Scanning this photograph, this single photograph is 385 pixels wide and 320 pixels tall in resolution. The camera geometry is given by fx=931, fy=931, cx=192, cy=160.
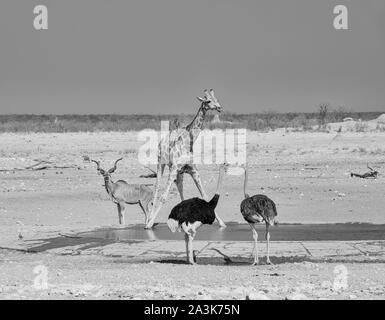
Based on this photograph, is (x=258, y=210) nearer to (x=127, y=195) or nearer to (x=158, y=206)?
Answer: (x=158, y=206)

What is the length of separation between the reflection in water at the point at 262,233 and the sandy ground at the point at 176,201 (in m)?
0.87

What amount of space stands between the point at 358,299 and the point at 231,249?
3358 millimetres

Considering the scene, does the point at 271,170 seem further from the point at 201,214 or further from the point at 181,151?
the point at 201,214

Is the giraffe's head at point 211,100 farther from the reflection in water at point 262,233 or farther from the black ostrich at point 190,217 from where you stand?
the black ostrich at point 190,217

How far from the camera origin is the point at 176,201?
2047 centimetres

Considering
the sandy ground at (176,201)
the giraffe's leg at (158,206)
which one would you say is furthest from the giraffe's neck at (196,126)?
the sandy ground at (176,201)

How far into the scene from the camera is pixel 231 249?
489 inches

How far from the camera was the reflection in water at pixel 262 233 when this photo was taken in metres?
13.5

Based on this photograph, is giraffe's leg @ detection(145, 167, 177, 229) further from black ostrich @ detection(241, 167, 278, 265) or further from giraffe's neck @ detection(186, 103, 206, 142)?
black ostrich @ detection(241, 167, 278, 265)

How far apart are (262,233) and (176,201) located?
21.6 ft

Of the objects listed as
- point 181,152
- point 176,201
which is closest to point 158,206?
point 181,152

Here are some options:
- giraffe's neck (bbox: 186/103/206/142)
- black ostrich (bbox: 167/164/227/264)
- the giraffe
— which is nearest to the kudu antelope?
the giraffe
